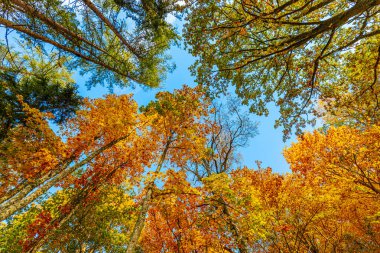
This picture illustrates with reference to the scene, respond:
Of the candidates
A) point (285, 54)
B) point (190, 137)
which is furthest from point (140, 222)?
point (285, 54)

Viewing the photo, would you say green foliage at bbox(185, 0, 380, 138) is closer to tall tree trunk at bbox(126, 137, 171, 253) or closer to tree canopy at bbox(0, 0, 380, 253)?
tree canopy at bbox(0, 0, 380, 253)

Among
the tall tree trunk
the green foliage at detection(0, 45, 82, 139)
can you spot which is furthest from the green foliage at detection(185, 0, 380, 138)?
the green foliage at detection(0, 45, 82, 139)

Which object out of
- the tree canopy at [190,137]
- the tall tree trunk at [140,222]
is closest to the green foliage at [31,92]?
the tree canopy at [190,137]

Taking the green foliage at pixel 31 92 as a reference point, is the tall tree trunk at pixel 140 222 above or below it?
below

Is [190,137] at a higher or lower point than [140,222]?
higher

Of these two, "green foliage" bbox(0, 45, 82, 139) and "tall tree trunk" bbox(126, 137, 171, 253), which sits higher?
"green foliage" bbox(0, 45, 82, 139)

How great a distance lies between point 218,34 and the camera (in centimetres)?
598

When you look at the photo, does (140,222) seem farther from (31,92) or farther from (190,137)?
(31,92)

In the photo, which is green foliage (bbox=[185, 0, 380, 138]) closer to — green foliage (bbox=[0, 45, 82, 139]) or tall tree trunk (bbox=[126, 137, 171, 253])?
tall tree trunk (bbox=[126, 137, 171, 253])

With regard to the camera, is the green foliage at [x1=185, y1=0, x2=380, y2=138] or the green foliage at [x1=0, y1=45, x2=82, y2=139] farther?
the green foliage at [x1=0, y1=45, x2=82, y2=139]

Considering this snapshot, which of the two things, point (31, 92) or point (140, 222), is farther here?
point (31, 92)

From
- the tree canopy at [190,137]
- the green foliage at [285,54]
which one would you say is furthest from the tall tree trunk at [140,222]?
the green foliage at [285,54]

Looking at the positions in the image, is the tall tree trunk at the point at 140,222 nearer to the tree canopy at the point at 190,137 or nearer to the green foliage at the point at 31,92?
the tree canopy at the point at 190,137

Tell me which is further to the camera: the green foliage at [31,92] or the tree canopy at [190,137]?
the green foliage at [31,92]
